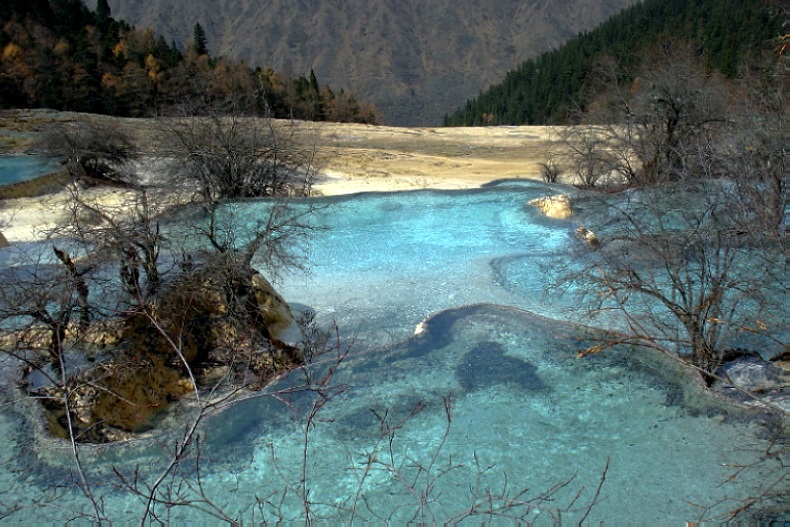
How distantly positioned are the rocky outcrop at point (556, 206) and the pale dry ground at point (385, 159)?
259 cm

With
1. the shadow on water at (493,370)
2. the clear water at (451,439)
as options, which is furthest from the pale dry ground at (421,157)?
the shadow on water at (493,370)

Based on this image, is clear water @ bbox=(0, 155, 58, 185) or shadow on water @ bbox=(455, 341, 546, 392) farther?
clear water @ bbox=(0, 155, 58, 185)

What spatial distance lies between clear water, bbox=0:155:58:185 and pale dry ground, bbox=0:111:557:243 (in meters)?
1.31

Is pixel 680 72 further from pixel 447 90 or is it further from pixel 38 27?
pixel 447 90

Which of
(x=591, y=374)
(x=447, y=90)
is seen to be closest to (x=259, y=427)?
(x=591, y=374)

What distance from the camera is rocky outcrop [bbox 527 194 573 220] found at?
11719mm

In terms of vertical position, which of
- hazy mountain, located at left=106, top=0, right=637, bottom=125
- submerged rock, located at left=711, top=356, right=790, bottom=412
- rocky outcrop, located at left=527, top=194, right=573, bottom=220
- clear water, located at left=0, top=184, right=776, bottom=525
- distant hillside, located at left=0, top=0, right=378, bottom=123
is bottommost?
clear water, located at left=0, top=184, right=776, bottom=525

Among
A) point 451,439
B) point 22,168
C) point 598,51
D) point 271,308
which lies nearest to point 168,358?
point 271,308

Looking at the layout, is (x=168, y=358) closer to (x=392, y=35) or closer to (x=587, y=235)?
(x=587, y=235)

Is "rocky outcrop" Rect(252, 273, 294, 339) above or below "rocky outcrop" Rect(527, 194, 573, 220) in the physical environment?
below

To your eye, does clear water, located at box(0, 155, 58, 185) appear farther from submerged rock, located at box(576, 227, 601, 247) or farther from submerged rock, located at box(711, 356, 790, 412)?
submerged rock, located at box(711, 356, 790, 412)

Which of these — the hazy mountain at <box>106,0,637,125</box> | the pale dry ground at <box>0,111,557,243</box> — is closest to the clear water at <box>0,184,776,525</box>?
the pale dry ground at <box>0,111,557,243</box>

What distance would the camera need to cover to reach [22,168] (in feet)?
54.4

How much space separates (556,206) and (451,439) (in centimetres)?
736
